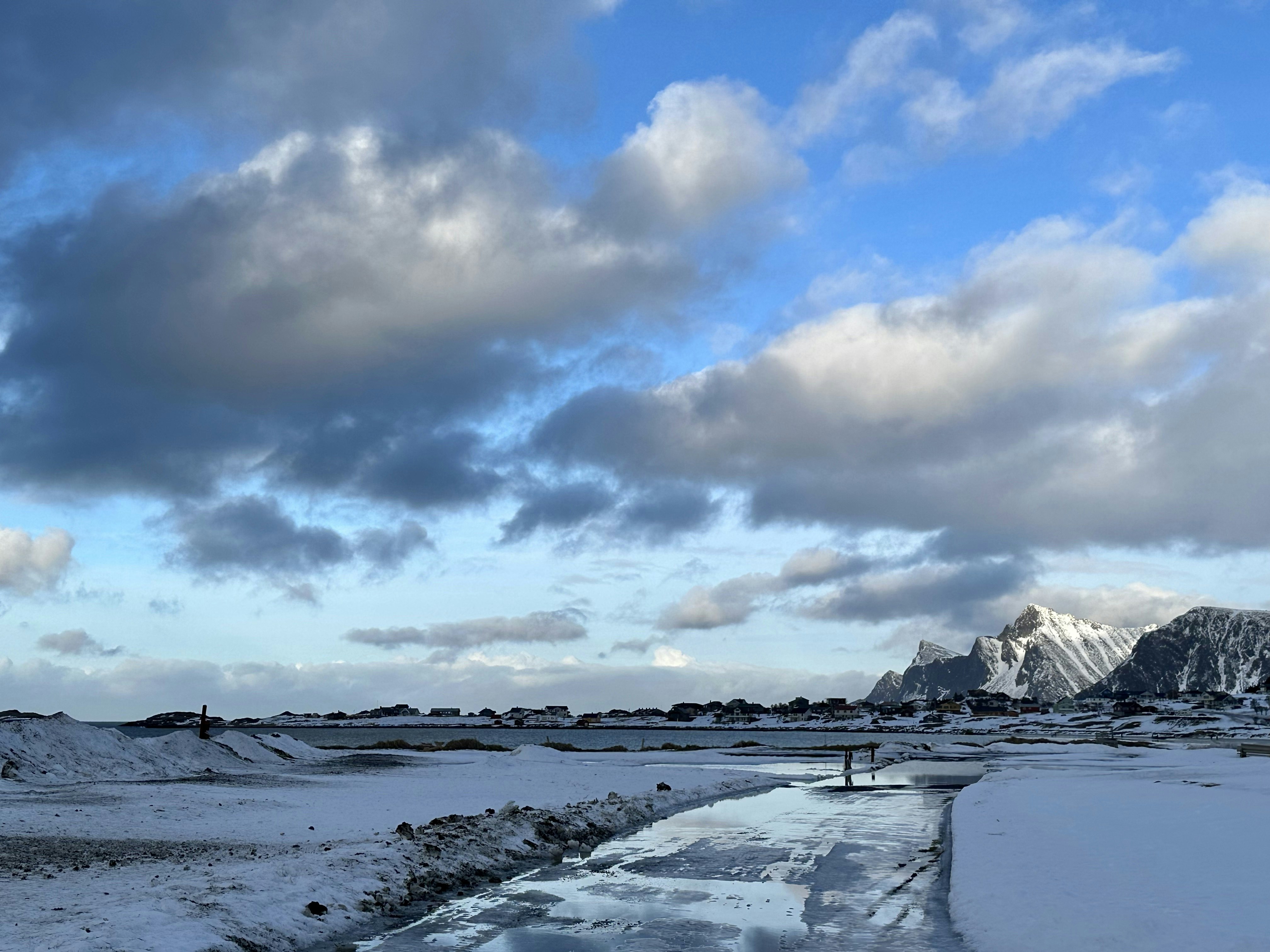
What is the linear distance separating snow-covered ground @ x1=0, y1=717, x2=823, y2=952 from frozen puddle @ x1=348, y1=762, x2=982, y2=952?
180 centimetres

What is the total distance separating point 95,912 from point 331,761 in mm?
61841

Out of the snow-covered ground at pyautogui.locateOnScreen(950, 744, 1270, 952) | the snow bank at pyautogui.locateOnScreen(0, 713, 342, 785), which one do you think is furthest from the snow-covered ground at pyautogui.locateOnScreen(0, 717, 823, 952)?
the snow-covered ground at pyautogui.locateOnScreen(950, 744, 1270, 952)

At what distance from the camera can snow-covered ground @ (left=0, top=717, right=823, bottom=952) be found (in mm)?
16109

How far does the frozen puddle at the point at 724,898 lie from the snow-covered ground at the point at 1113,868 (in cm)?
118

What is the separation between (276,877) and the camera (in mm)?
19062

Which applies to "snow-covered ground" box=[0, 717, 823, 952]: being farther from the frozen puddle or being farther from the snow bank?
the frozen puddle

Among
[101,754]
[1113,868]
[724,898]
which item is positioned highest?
[1113,868]

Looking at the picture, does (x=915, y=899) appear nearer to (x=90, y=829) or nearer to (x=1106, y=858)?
(x=1106, y=858)

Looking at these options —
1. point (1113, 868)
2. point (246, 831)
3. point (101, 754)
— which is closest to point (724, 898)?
point (1113, 868)

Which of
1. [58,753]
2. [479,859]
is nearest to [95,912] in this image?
[479,859]

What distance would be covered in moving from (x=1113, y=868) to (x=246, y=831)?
80.8 feet

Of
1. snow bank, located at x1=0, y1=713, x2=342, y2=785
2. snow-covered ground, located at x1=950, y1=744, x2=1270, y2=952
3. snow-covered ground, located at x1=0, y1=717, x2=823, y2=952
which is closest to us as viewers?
snow-covered ground, located at x1=950, y1=744, x2=1270, y2=952

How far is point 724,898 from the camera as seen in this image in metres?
20.5

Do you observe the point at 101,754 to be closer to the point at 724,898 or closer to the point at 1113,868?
the point at 724,898
